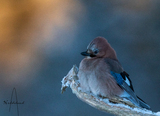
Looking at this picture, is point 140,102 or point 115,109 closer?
point 115,109

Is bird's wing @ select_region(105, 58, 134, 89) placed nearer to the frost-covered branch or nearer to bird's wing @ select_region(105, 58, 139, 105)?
bird's wing @ select_region(105, 58, 139, 105)

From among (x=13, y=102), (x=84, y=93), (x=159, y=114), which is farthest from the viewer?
(x=13, y=102)

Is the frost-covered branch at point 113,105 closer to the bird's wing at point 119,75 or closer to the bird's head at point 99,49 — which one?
the bird's wing at point 119,75

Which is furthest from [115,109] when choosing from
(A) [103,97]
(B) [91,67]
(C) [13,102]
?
(C) [13,102]

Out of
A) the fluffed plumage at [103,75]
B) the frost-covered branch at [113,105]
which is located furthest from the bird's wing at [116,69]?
the frost-covered branch at [113,105]

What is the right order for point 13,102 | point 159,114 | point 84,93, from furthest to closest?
point 13,102 < point 84,93 < point 159,114

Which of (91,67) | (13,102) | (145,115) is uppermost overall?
(91,67)

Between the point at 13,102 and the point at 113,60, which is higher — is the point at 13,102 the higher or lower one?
the lower one

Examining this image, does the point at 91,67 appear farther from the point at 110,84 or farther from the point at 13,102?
the point at 13,102

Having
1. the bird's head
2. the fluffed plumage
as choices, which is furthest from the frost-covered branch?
the bird's head
